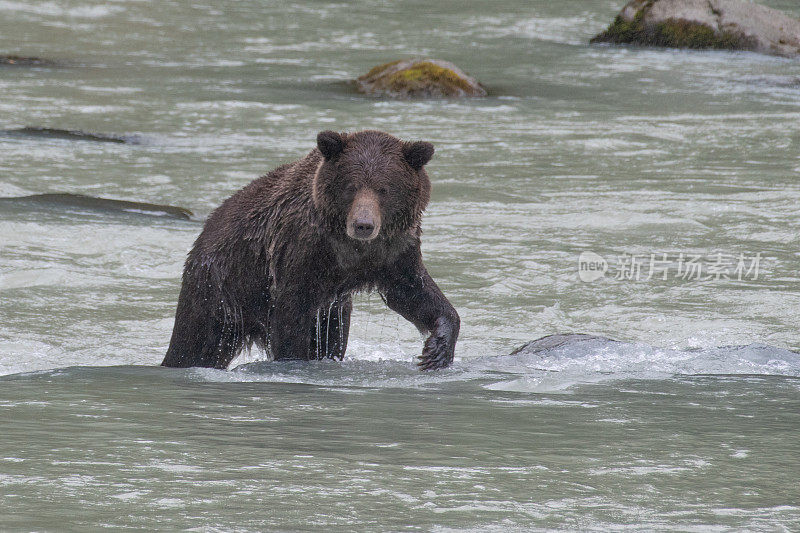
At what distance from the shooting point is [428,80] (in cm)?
1995

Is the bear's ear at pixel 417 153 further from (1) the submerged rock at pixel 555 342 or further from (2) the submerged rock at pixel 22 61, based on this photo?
(2) the submerged rock at pixel 22 61

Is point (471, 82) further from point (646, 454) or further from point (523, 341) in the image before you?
point (646, 454)

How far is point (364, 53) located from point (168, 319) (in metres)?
15.9

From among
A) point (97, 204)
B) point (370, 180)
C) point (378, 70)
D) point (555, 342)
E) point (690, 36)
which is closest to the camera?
point (370, 180)

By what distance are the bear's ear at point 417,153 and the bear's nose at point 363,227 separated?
0.64 meters

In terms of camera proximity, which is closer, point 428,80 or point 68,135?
point 68,135

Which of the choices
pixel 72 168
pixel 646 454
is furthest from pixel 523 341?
pixel 72 168

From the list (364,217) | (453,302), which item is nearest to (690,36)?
(453,302)

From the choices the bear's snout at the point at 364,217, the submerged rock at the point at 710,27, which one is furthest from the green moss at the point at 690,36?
the bear's snout at the point at 364,217

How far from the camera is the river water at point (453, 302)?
4.06 m

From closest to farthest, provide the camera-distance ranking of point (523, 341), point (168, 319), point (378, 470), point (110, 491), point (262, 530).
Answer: point (262, 530)
point (110, 491)
point (378, 470)
point (523, 341)
point (168, 319)

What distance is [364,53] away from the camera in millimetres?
24625

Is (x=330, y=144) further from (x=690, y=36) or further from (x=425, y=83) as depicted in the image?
(x=690, y=36)

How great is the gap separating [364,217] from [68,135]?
426 inches
